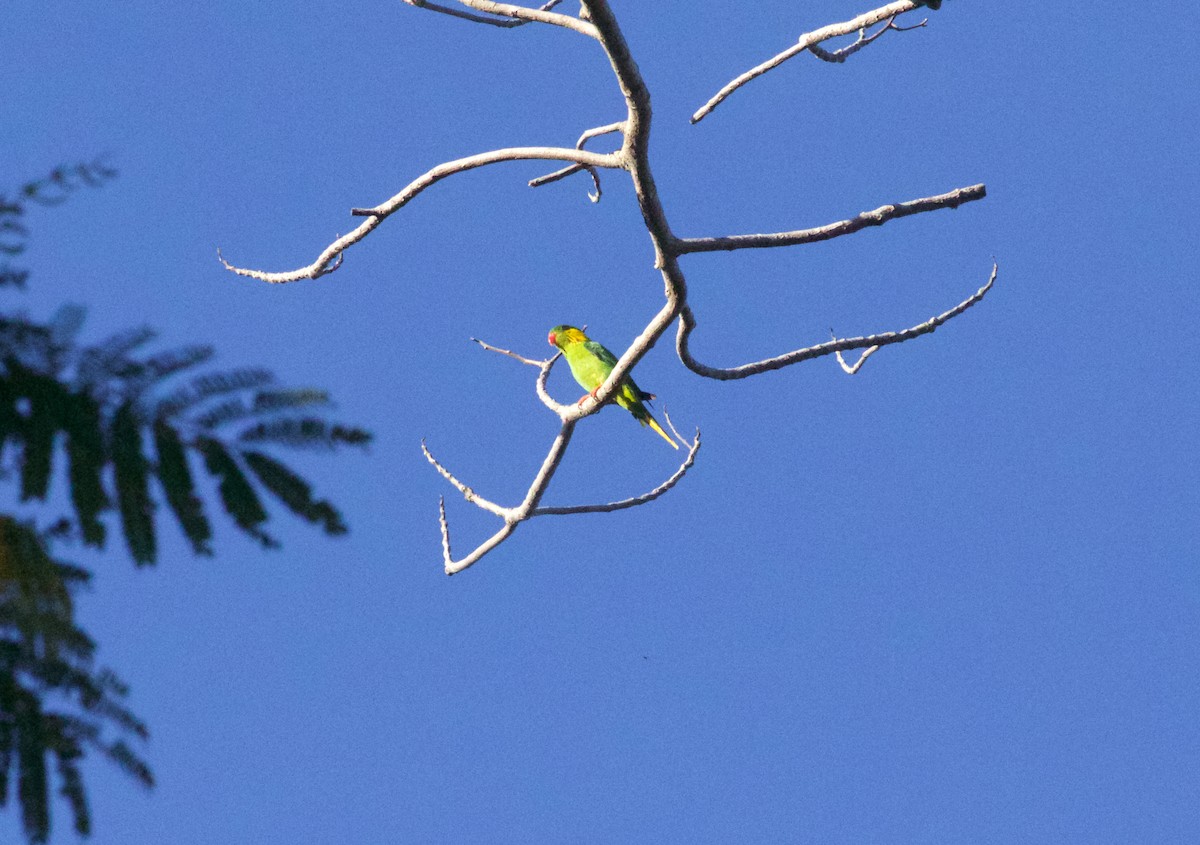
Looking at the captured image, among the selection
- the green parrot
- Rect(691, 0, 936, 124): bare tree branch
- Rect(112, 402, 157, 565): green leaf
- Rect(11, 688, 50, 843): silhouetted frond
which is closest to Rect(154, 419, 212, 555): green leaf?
Rect(112, 402, 157, 565): green leaf

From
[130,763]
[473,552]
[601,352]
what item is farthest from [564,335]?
[130,763]

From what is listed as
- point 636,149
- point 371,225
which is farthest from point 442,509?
point 636,149

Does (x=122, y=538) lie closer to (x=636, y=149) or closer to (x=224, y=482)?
(x=224, y=482)

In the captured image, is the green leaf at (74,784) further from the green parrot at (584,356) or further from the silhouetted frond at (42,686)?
the green parrot at (584,356)

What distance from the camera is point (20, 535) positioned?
2.17m

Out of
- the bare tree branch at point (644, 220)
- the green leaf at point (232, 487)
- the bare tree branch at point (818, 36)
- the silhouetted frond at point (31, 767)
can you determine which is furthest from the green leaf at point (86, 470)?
the bare tree branch at point (818, 36)

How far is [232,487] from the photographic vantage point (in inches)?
87.5

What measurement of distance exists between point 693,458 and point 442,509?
1.75 m

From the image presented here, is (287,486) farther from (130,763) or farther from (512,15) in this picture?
(512,15)

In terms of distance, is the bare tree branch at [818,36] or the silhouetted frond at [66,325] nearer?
the silhouetted frond at [66,325]

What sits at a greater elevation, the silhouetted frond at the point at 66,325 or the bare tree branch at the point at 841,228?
the bare tree branch at the point at 841,228

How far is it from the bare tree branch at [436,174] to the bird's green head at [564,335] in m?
4.90

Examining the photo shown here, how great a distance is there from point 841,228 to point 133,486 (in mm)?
3995

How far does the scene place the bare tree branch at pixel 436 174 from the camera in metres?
5.61
